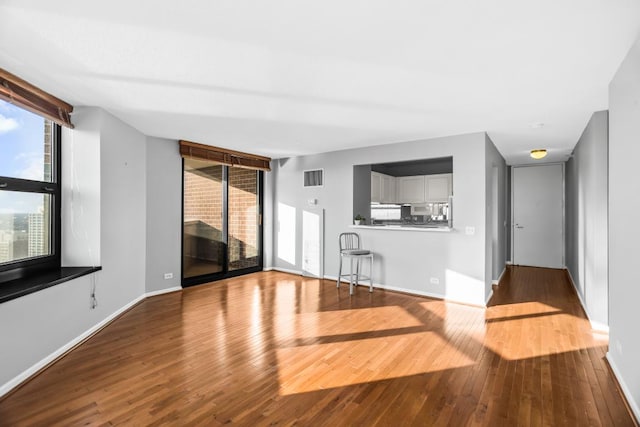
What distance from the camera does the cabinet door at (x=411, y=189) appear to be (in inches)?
273

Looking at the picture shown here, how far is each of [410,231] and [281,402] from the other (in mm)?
3523

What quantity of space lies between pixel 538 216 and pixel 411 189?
297 centimetres

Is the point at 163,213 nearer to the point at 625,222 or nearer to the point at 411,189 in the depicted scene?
the point at 411,189

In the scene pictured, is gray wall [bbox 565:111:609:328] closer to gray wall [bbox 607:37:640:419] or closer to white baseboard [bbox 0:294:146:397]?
gray wall [bbox 607:37:640:419]

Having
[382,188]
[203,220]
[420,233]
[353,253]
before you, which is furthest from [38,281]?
[382,188]

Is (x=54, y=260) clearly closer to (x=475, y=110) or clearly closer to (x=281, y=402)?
(x=281, y=402)

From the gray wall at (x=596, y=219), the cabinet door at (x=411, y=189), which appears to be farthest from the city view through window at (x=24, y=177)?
the cabinet door at (x=411, y=189)

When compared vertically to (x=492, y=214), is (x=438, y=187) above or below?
above

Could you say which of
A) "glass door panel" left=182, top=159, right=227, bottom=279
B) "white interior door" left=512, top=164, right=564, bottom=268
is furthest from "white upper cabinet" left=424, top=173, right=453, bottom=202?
"glass door panel" left=182, top=159, right=227, bottom=279

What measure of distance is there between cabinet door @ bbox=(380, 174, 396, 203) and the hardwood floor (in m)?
2.96

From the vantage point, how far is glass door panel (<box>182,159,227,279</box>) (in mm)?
5473

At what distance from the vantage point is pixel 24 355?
251 cm

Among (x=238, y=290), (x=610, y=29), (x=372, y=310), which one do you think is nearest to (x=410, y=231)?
(x=372, y=310)

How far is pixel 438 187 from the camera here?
6.72 meters
